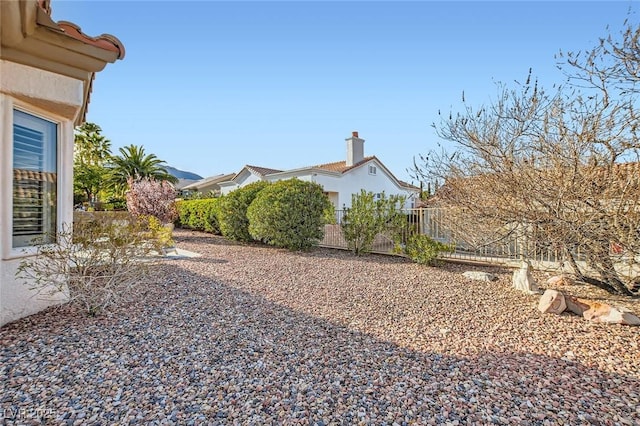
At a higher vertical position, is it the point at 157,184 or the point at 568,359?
the point at 157,184

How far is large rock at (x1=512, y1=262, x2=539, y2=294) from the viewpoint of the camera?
7.15 metres

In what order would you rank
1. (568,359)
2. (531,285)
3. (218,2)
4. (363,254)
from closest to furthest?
(568,359), (531,285), (218,2), (363,254)

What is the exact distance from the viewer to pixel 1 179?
408cm

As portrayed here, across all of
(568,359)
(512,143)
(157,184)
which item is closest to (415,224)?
(512,143)

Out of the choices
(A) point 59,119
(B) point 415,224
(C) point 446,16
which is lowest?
(B) point 415,224

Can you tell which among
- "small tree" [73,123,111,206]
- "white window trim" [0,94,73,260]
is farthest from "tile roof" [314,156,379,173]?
"small tree" [73,123,111,206]

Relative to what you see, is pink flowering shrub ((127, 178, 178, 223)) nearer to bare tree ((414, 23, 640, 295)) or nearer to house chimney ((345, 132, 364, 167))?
bare tree ((414, 23, 640, 295))

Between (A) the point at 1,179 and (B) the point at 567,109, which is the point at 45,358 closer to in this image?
(A) the point at 1,179

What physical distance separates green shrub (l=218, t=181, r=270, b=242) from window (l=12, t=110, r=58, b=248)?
905cm

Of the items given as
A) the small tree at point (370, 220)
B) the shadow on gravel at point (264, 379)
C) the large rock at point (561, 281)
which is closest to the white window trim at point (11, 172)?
the shadow on gravel at point (264, 379)

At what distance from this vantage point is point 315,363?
375 centimetres

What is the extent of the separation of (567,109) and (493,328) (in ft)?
12.3

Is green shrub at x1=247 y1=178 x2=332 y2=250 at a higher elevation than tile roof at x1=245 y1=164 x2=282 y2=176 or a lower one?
lower

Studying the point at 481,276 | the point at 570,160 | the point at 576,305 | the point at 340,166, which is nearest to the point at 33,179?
the point at 570,160
